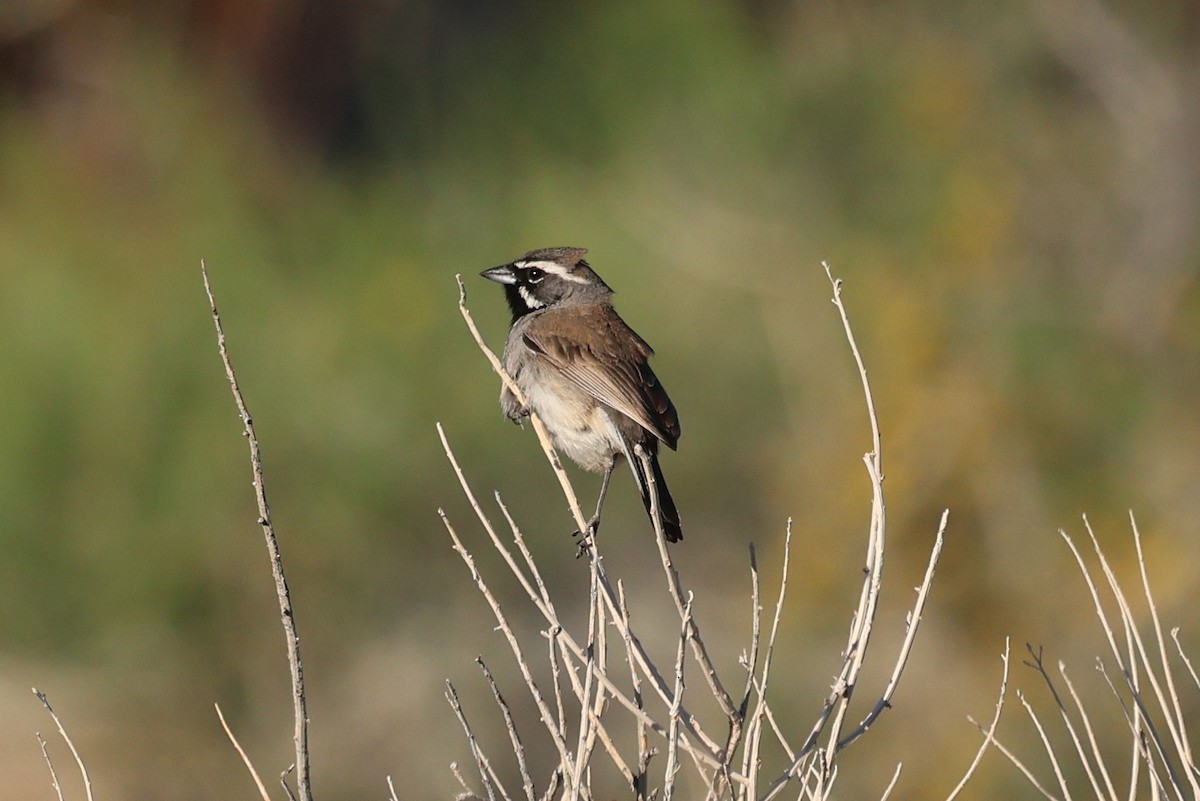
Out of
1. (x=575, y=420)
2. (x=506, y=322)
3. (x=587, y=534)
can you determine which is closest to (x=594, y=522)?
(x=587, y=534)

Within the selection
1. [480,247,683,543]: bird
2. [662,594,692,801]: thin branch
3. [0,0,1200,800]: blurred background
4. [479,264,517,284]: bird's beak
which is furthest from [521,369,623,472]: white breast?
[0,0,1200,800]: blurred background

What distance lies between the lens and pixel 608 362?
17.0ft

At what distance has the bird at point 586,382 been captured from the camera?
5.04m

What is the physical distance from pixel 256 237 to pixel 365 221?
36.2 inches

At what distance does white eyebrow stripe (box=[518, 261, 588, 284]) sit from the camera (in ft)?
18.4

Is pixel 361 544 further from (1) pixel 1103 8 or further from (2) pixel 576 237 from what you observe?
(1) pixel 1103 8

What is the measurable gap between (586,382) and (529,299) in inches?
25.5

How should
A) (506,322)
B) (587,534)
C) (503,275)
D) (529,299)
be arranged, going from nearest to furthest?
1. (587,534)
2. (503,275)
3. (529,299)
4. (506,322)

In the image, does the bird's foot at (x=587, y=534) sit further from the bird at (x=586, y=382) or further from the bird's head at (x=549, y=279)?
the bird's head at (x=549, y=279)

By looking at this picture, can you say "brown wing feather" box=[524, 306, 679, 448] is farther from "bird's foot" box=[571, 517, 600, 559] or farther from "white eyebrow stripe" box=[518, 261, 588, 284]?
"bird's foot" box=[571, 517, 600, 559]

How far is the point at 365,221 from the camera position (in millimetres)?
13070

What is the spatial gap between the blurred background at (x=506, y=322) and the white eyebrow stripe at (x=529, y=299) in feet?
16.7

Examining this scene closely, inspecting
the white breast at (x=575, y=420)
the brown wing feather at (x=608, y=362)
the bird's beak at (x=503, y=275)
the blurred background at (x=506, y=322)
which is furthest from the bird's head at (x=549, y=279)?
the blurred background at (x=506, y=322)

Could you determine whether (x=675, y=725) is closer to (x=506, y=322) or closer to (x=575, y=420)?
(x=575, y=420)
